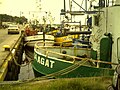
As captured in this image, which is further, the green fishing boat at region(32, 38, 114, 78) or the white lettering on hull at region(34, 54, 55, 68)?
the white lettering on hull at region(34, 54, 55, 68)

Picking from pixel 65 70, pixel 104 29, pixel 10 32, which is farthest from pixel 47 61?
pixel 10 32

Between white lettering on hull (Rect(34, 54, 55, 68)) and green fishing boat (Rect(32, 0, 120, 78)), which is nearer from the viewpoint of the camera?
green fishing boat (Rect(32, 0, 120, 78))

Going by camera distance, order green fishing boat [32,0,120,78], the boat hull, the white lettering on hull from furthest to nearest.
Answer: the white lettering on hull < green fishing boat [32,0,120,78] < the boat hull

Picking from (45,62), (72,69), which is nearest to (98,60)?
(72,69)

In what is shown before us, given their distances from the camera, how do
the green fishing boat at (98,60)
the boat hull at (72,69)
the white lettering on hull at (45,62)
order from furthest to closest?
the white lettering on hull at (45,62), the green fishing boat at (98,60), the boat hull at (72,69)

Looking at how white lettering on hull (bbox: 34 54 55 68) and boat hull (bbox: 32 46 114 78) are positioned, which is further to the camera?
white lettering on hull (bbox: 34 54 55 68)

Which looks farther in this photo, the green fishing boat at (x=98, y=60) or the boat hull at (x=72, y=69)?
the green fishing boat at (x=98, y=60)

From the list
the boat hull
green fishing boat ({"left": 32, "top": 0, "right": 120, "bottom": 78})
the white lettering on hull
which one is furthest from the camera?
the white lettering on hull

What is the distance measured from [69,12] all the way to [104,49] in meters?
2.47

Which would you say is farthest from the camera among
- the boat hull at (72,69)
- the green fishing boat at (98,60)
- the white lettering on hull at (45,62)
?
the white lettering on hull at (45,62)

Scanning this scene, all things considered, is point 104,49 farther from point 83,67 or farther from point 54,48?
point 54,48

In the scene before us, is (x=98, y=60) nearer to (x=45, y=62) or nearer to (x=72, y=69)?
(x=72, y=69)

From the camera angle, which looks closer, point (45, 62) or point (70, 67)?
point (70, 67)

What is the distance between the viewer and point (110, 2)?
14430 millimetres
